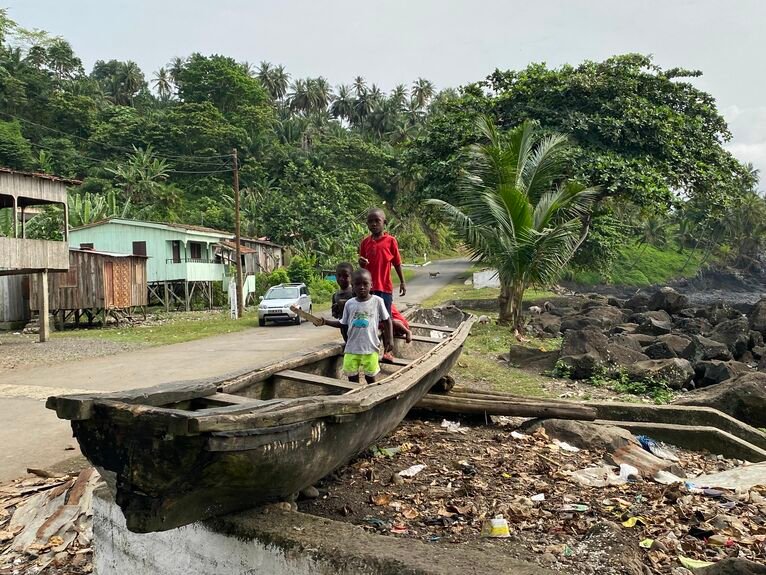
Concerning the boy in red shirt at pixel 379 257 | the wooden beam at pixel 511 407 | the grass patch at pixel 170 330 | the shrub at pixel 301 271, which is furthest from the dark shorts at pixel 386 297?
the shrub at pixel 301 271

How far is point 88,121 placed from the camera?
46562 millimetres

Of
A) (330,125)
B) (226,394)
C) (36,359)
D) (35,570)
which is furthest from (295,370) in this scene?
(330,125)

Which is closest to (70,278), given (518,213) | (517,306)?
(517,306)

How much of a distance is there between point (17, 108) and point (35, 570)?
5046 cm

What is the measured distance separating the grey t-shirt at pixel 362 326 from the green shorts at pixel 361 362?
1.6 inches

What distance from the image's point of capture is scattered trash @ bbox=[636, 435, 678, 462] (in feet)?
21.2

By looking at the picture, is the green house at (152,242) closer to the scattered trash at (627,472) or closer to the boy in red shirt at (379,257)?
the boy in red shirt at (379,257)

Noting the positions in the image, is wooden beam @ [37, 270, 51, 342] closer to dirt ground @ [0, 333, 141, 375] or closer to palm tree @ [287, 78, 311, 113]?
dirt ground @ [0, 333, 141, 375]

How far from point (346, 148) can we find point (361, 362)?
145ft

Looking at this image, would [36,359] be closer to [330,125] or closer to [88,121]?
[88,121]

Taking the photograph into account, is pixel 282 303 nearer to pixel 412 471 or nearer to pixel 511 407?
pixel 511 407

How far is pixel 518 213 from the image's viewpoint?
14.6 metres

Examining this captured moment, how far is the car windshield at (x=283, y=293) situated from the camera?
825 inches

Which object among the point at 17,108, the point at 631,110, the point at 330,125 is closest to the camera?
the point at 631,110
